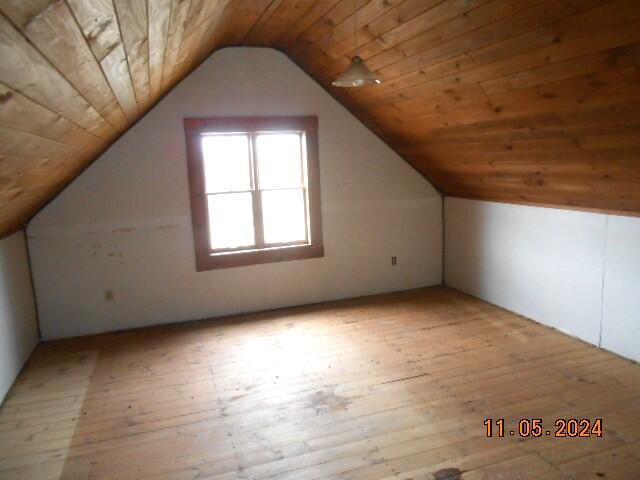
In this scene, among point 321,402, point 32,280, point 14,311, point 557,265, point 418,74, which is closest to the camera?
point 321,402

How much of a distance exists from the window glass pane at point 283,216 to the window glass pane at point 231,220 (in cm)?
18

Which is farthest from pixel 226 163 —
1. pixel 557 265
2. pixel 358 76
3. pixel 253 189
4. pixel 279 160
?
pixel 557 265

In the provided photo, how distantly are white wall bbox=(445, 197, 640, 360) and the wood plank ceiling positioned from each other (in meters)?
0.20

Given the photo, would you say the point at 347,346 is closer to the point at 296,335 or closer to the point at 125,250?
the point at 296,335

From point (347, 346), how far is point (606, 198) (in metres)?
2.31

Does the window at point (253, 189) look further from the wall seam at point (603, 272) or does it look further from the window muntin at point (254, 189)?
the wall seam at point (603, 272)

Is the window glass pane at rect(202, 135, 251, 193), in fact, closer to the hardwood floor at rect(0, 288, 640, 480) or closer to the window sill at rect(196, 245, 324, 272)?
the window sill at rect(196, 245, 324, 272)

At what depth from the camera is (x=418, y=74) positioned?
3.39 m

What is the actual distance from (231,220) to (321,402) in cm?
239

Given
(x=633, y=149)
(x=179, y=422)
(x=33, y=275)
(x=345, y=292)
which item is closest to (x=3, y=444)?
(x=179, y=422)

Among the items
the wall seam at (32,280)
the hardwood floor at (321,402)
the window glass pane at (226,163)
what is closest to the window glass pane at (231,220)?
the window glass pane at (226,163)

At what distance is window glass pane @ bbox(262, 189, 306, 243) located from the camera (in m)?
4.89

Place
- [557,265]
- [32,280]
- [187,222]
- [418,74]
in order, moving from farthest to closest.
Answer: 1. [187,222]
2. [32,280]
3. [557,265]
4. [418,74]

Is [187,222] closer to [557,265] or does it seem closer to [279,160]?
[279,160]
